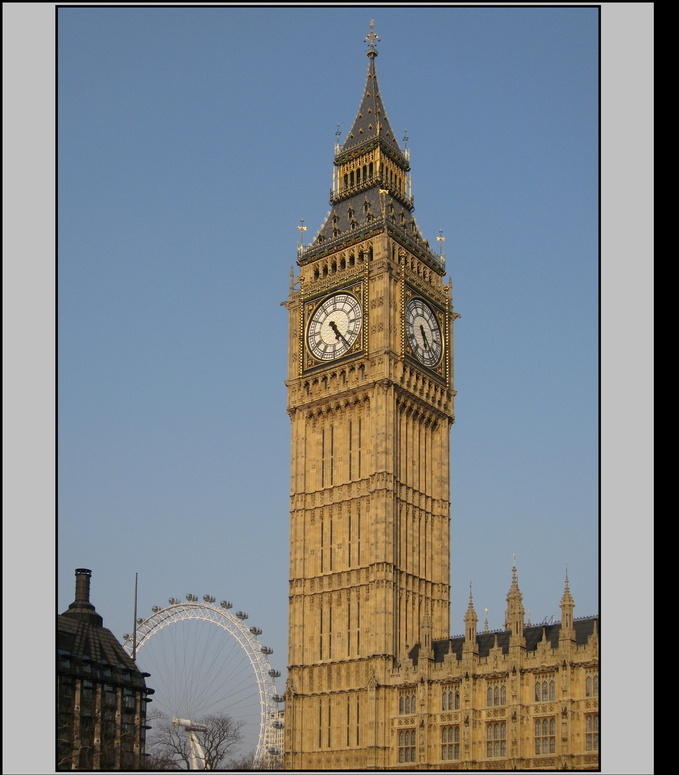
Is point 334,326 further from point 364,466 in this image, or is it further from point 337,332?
point 364,466

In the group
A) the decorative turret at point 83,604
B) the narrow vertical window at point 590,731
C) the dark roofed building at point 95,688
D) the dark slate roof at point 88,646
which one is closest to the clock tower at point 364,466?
the narrow vertical window at point 590,731

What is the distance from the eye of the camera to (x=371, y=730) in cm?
8969

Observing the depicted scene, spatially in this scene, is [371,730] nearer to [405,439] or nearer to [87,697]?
[405,439]

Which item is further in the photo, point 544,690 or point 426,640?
point 426,640

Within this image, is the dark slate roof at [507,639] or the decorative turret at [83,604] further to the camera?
the decorative turret at [83,604]

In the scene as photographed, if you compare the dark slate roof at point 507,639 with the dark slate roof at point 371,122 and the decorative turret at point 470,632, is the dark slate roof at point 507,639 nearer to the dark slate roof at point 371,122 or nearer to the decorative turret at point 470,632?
the decorative turret at point 470,632

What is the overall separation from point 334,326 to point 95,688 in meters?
45.3

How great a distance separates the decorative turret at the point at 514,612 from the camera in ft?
281

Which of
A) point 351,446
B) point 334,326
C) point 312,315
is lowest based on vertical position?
point 351,446

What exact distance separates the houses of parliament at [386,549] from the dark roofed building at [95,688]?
21.7 meters

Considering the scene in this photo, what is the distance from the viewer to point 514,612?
85875 millimetres

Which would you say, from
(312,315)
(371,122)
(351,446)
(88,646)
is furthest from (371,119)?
(88,646)

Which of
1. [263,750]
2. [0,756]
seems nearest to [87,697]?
[263,750]

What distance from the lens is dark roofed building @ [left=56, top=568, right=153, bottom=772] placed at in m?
112
